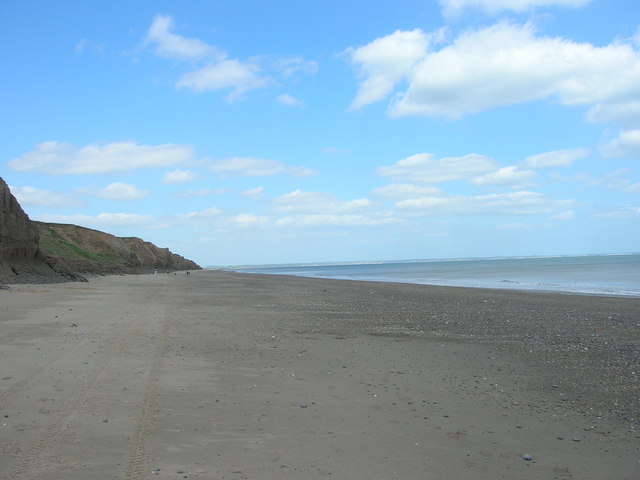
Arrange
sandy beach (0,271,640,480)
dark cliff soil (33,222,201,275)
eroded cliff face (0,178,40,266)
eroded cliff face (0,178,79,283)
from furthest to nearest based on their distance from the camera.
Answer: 1. dark cliff soil (33,222,201,275)
2. eroded cliff face (0,178,40,266)
3. eroded cliff face (0,178,79,283)
4. sandy beach (0,271,640,480)

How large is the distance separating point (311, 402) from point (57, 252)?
4271 cm

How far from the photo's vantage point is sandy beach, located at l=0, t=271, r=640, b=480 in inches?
180

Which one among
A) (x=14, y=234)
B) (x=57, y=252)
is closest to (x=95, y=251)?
(x=57, y=252)

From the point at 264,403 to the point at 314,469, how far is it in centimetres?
196

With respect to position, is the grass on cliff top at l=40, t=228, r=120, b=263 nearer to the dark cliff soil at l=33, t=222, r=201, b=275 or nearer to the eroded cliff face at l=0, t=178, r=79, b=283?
the dark cliff soil at l=33, t=222, r=201, b=275

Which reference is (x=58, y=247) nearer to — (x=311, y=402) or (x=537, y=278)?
(x=537, y=278)

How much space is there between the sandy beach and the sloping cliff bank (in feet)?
53.5

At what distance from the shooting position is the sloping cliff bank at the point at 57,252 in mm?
27031

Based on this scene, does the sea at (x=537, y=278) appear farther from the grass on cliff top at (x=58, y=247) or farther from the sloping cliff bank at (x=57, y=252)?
the grass on cliff top at (x=58, y=247)

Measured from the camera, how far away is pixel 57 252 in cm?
4338

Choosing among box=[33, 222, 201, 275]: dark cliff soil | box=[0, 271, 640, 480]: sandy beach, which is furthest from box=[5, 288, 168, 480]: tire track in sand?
box=[33, 222, 201, 275]: dark cliff soil

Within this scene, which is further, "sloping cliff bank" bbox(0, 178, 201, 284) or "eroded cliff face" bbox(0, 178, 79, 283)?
"sloping cliff bank" bbox(0, 178, 201, 284)

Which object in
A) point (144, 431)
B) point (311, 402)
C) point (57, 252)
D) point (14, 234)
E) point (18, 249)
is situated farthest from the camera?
point (57, 252)

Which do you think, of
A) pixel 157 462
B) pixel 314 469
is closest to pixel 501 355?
pixel 314 469
